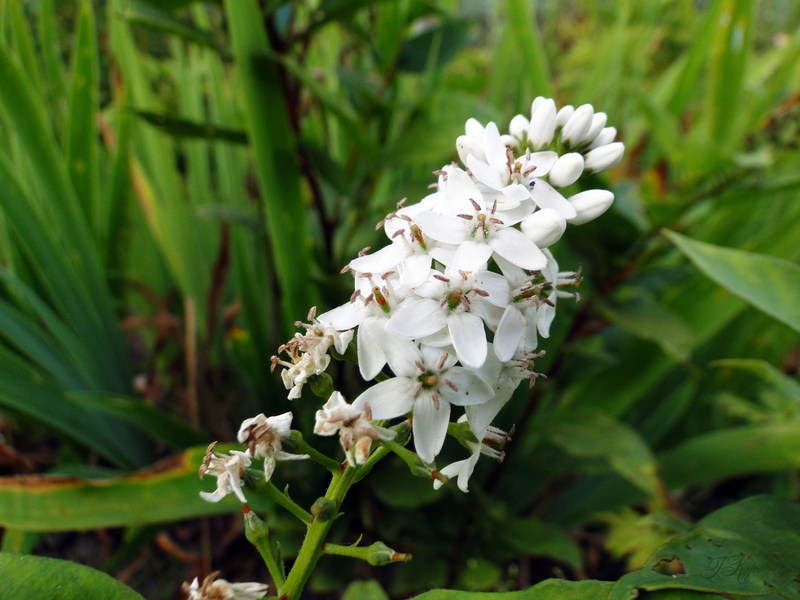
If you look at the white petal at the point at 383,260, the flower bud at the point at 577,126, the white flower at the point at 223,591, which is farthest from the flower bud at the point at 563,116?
the white flower at the point at 223,591

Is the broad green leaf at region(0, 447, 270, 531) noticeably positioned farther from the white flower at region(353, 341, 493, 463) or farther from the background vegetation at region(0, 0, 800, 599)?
the white flower at region(353, 341, 493, 463)

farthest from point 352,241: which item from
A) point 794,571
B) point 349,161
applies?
point 794,571

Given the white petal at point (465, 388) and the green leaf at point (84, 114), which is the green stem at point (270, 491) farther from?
the green leaf at point (84, 114)

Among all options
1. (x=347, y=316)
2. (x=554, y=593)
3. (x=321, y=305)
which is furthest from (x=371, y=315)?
(x=321, y=305)

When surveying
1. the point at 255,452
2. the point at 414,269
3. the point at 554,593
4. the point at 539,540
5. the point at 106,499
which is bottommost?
the point at 539,540

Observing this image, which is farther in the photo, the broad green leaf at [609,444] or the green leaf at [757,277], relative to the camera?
the broad green leaf at [609,444]

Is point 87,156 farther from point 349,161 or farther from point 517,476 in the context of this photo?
point 517,476

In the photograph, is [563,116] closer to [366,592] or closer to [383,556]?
[383,556]

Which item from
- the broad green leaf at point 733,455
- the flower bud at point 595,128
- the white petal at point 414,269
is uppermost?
the flower bud at point 595,128
